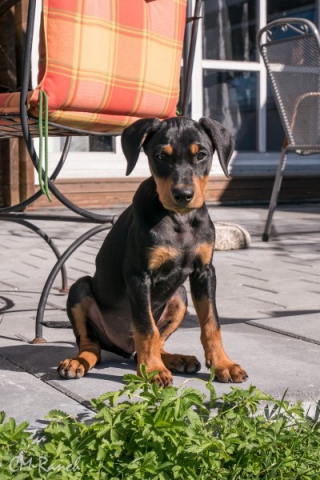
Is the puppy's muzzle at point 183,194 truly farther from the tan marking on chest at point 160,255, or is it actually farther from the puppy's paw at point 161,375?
the puppy's paw at point 161,375

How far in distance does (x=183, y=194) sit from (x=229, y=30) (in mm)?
7156

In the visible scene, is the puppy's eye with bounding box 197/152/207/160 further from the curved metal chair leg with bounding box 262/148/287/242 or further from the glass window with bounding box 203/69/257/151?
the glass window with bounding box 203/69/257/151

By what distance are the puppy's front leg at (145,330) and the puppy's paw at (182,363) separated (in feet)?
0.41

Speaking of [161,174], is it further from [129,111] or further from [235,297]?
[235,297]

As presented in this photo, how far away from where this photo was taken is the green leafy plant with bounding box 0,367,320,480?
1817 mm

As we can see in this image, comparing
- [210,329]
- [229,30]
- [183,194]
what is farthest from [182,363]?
[229,30]

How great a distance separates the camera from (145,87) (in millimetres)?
3129

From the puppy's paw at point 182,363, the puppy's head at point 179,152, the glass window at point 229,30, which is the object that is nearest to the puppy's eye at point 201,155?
the puppy's head at point 179,152

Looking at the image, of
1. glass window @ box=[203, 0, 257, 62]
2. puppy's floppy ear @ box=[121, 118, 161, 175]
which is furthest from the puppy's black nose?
glass window @ box=[203, 0, 257, 62]

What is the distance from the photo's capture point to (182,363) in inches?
96.0

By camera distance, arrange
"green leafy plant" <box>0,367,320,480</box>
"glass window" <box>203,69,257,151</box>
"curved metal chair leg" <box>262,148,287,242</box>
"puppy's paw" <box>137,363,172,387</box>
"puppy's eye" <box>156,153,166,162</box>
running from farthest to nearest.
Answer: "glass window" <box>203,69,257,151</box> < "curved metal chair leg" <box>262,148,287,242</box> < "puppy's eye" <box>156,153,166,162</box> < "puppy's paw" <box>137,363,172,387</box> < "green leafy plant" <box>0,367,320,480</box>

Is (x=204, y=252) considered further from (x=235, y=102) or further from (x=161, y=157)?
(x=235, y=102)

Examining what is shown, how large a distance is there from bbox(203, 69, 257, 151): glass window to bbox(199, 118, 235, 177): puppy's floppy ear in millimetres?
6374

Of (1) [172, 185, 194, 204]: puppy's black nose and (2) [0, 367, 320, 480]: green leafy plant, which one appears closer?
(2) [0, 367, 320, 480]: green leafy plant
